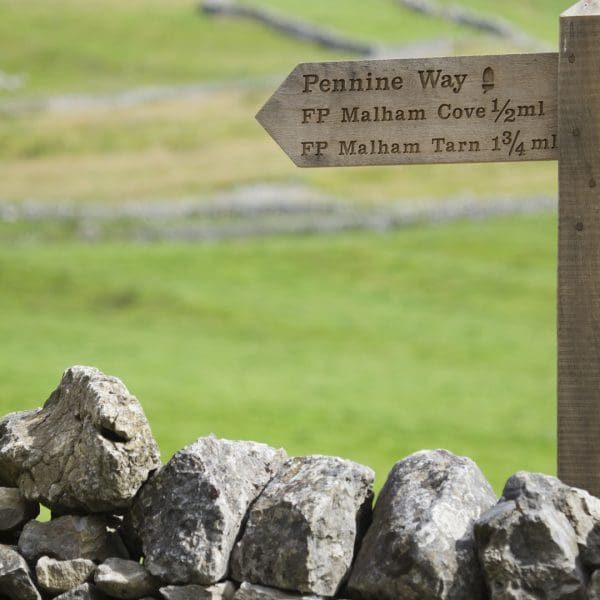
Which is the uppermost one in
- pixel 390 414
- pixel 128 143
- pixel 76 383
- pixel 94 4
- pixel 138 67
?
pixel 94 4

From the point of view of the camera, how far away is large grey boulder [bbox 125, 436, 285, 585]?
6773 mm

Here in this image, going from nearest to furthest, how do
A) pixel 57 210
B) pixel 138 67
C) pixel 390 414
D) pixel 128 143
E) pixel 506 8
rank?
pixel 390 414
pixel 57 210
pixel 128 143
pixel 138 67
pixel 506 8

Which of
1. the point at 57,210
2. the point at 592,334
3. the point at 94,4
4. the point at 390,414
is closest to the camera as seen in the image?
the point at 592,334

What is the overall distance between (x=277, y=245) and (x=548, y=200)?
12281 millimetres

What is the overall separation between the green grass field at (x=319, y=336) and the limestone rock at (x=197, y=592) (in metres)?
11.8

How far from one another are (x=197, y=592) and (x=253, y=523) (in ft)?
1.53

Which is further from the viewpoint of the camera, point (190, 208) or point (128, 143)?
point (128, 143)

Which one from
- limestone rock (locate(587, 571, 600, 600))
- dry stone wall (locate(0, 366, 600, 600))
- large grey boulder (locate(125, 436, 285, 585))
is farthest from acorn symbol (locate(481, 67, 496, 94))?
limestone rock (locate(587, 571, 600, 600))

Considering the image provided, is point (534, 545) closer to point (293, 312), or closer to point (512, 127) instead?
point (512, 127)

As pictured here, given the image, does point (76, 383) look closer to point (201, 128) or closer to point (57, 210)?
point (57, 210)

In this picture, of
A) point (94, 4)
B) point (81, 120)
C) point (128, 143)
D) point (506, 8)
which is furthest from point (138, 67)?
point (506, 8)

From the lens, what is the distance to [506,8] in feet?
481

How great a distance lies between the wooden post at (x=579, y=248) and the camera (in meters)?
7.17

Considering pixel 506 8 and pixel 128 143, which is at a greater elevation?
pixel 506 8
